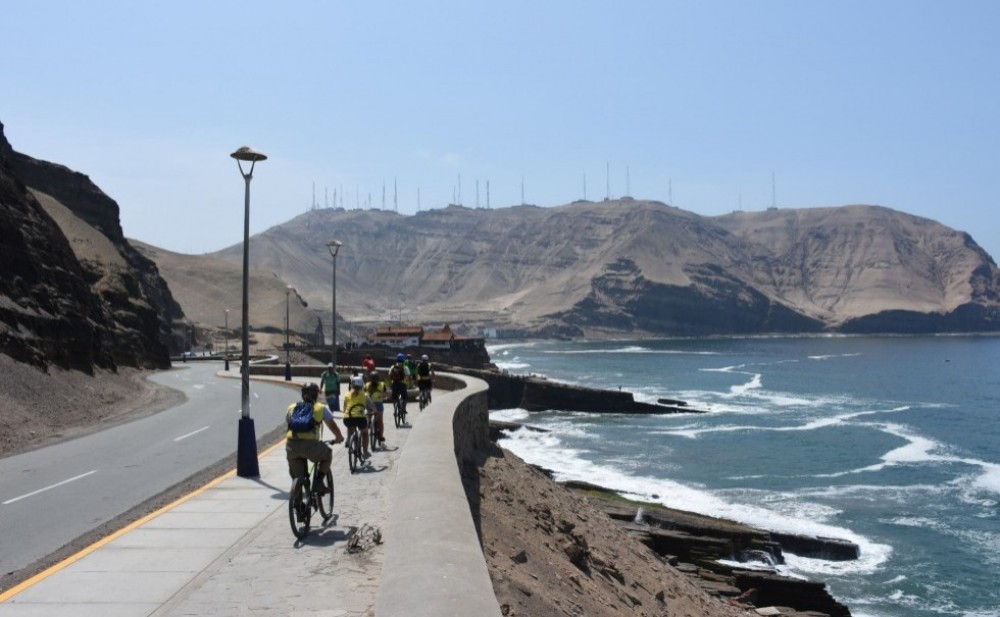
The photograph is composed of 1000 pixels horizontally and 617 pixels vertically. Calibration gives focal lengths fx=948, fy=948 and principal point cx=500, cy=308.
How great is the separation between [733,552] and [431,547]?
21199 millimetres

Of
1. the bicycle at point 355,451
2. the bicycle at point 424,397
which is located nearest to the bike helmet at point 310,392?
the bicycle at point 355,451

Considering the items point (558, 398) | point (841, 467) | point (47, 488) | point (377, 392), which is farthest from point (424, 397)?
point (558, 398)

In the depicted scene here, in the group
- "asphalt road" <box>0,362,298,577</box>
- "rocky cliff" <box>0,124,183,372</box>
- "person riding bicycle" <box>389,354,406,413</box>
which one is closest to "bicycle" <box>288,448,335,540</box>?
"asphalt road" <box>0,362,298,577</box>

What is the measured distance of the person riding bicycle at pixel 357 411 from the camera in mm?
14492

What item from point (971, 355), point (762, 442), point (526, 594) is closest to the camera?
point (526, 594)

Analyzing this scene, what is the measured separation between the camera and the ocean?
1075 inches

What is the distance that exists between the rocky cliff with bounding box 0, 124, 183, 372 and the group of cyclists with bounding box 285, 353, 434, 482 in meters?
14.6

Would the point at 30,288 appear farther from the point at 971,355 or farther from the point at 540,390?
the point at 971,355

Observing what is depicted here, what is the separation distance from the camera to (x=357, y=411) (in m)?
14.5

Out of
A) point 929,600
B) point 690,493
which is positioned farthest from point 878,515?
point 929,600

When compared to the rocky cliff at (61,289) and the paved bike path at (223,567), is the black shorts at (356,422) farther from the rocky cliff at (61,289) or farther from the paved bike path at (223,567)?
the rocky cliff at (61,289)

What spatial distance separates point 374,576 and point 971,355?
574 ft

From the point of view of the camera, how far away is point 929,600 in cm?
2511

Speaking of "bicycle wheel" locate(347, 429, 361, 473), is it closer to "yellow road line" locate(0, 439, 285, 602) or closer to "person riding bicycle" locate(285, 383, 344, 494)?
"yellow road line" locate(0, 439, 285, 602)
